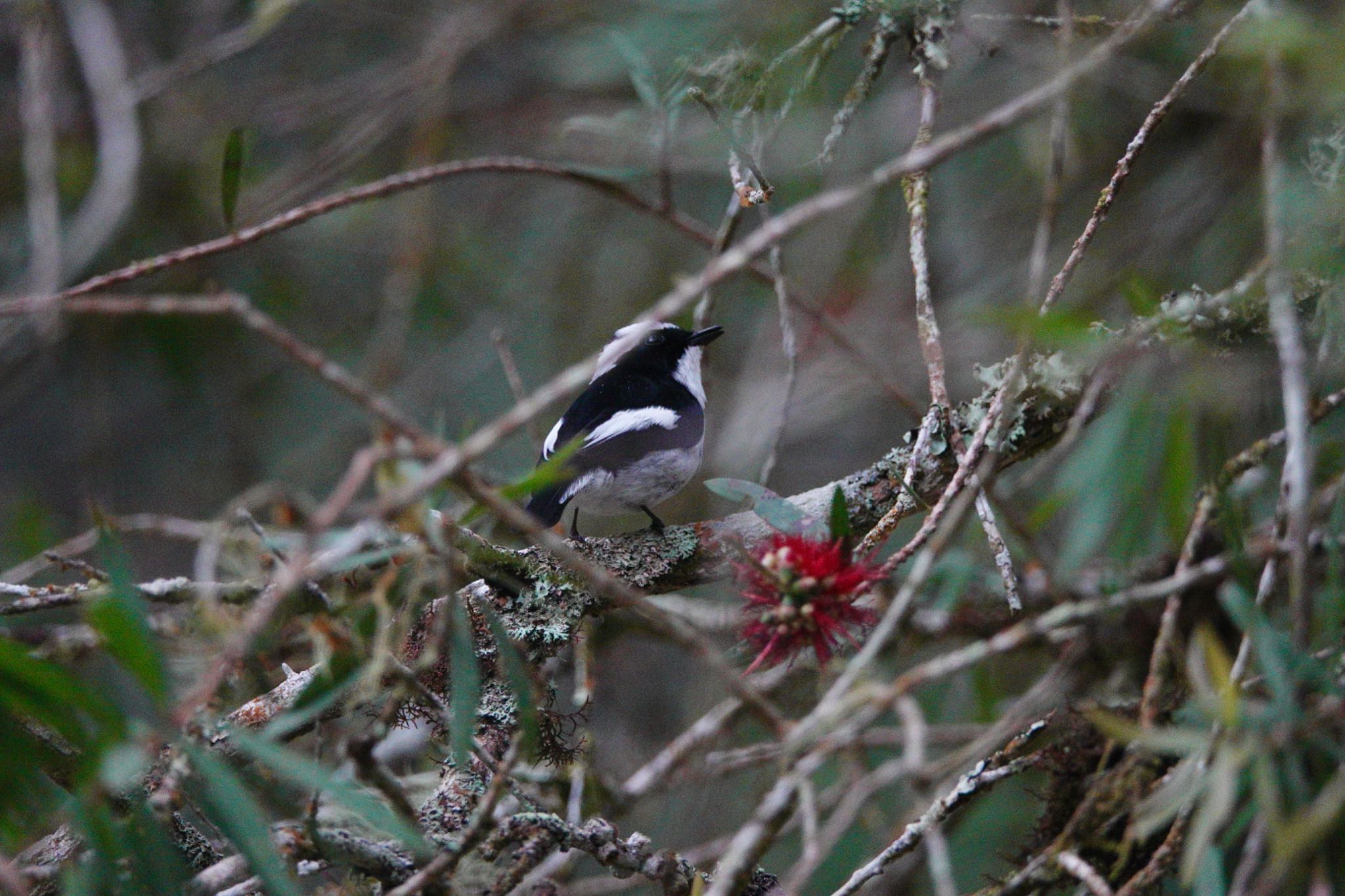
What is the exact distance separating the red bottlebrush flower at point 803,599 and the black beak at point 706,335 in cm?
159

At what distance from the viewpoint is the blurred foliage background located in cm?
183

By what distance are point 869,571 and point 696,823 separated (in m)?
1.81

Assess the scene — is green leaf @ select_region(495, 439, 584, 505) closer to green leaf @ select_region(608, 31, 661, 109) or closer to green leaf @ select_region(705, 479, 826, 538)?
green leaf @ select_region(705, 479, 826, 538)

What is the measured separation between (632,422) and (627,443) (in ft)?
0.32

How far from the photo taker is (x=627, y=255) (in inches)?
174

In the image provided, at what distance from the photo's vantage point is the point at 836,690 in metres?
1.29

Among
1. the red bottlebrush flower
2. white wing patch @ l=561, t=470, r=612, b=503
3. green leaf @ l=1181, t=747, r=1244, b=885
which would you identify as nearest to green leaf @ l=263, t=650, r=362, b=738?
the red bottlebrush flower

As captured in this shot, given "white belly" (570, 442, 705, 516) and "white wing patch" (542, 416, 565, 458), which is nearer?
"white belly" (570, 442, 705, 516)

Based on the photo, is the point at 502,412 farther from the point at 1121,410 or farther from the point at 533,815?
the point at 1121,410

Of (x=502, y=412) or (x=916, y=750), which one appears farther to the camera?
(x=502, y=412)

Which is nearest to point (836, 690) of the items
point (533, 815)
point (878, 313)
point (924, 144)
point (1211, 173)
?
point (533, 815)

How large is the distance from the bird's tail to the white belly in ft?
0.41

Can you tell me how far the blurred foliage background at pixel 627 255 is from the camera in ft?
6.01

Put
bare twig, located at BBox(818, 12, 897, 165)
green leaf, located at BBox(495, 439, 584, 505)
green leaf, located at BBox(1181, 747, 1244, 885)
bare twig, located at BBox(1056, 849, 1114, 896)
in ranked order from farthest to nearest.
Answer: bare twig, located at BBox(818, 12, 897, 165) < bare twig, located at BBox(1056, 849, 1114, 896) < green leaf, located at BBox(495, 439, 584, 505) < green leaf, located at BBox(1181, 747, 1244, 885)
